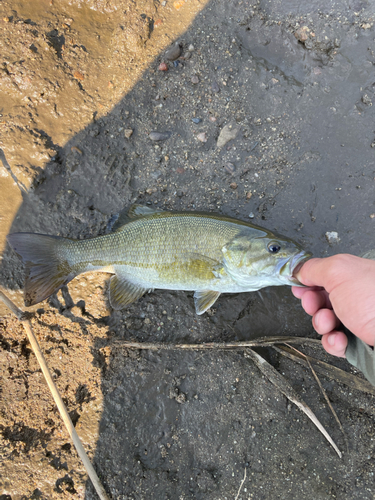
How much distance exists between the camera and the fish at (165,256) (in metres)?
2.64

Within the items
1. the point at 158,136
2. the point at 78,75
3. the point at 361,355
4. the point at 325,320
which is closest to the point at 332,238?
the point at 325,320

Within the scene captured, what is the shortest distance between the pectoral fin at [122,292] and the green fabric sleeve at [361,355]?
1913 mm

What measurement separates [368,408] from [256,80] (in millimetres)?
3701

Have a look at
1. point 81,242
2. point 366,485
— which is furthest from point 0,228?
point 366,485

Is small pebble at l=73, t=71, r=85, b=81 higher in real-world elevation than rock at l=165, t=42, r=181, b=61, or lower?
lower

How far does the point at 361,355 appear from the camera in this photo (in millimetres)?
2275

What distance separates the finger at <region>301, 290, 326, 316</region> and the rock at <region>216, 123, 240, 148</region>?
1793 mm

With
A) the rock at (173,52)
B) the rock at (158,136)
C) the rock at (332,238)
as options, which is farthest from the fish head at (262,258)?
the rock at (173,52)

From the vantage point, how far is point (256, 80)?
3162mm

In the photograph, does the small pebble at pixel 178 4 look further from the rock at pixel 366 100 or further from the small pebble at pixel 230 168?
the rock at pixel 366 100

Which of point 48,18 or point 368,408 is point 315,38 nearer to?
point 48,18

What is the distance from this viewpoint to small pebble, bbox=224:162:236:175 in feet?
10.3

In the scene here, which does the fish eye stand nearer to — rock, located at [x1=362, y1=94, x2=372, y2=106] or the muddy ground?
the muddy ground

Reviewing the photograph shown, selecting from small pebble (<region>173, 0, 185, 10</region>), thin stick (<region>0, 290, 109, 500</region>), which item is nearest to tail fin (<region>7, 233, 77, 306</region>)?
thin stick (<region>0, 290, 109, 500</region>)
